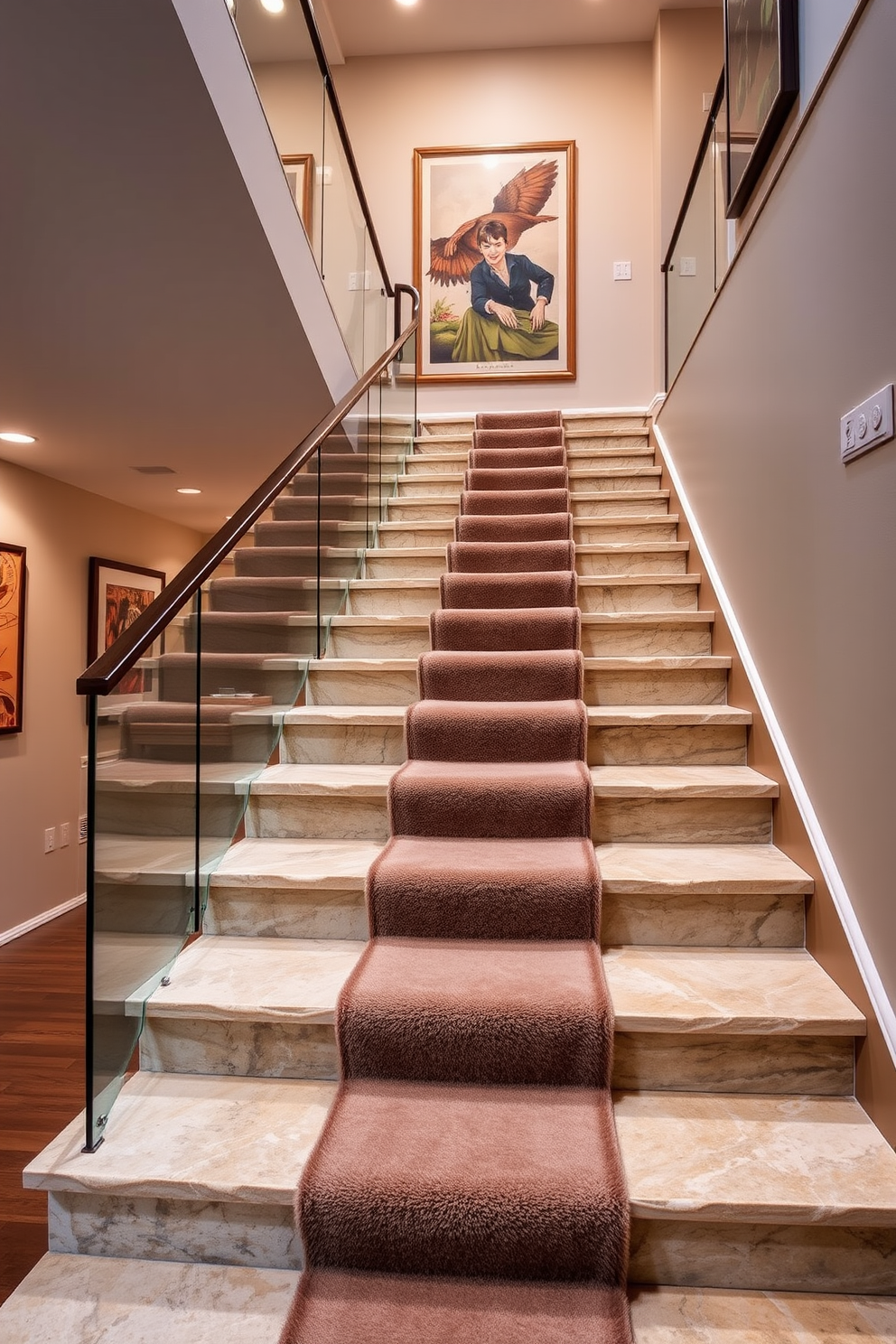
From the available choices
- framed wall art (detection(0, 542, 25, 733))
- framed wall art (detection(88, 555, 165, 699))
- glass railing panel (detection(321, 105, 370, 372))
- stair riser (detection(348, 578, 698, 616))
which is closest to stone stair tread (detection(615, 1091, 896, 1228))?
stair riser (detection(348, 578, 698, 616))

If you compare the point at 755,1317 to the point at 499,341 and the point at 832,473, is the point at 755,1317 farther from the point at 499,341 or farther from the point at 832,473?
the point at 499,341

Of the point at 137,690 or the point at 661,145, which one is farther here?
the point at 661,145

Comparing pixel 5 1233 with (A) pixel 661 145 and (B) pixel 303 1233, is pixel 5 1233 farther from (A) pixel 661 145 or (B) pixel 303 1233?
(A) pixel 661 145

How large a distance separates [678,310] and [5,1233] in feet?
14.3

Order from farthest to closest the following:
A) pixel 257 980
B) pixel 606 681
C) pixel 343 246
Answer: pixel 343 246
pixel 606 681
pixel 257 980

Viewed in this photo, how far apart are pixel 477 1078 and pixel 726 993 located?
0.53 m

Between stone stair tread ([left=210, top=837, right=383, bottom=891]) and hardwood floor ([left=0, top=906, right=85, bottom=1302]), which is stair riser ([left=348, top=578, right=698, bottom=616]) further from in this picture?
hardwood floor ([left=0, top=906, right=85, bottom=1302])

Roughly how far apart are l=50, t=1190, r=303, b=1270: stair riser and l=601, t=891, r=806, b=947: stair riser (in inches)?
35.3

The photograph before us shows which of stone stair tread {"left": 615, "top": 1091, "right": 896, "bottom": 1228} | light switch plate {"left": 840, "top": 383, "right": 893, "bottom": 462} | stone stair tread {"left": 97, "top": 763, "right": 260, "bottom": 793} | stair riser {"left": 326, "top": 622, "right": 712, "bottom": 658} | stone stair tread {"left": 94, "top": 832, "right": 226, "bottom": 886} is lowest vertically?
stone stair tread {"left": 615, "top": 1091, "right": 896, "bottom": 1228}

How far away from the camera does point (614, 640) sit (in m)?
2.94

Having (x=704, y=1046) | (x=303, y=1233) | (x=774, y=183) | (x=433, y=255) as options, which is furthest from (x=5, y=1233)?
(x=433, y=255)

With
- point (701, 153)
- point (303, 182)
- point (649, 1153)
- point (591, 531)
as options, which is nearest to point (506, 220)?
point (701, 153)

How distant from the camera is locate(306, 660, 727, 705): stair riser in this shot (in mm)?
2668

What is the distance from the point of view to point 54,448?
172 inches
